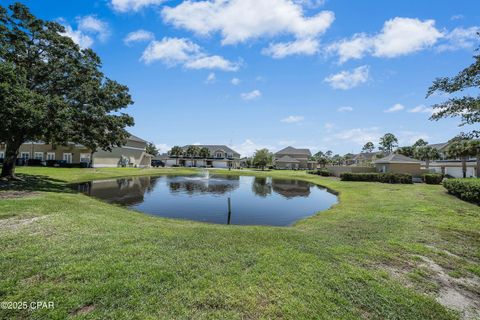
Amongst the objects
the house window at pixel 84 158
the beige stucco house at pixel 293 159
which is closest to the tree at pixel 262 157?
the beige stucco house at pixel 293 159

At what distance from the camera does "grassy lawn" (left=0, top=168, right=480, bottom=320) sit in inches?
183

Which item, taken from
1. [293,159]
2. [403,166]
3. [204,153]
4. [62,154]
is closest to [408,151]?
[403,166]

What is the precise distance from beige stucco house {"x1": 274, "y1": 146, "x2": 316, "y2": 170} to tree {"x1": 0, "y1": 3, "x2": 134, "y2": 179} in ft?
235

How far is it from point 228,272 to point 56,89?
2299 cm

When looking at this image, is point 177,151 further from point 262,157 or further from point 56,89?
point 56,89

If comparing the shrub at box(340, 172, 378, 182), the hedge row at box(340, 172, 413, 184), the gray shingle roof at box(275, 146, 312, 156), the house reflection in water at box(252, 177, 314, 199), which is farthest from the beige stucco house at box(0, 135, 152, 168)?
the gray shingle roof at box(275, 146, 312, 156)

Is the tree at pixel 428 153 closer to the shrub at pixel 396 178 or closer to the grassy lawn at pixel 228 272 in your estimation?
the shrub at pixel 396 178

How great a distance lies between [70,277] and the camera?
5391mm

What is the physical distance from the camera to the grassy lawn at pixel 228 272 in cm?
465

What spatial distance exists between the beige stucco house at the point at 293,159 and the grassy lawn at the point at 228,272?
265 feet

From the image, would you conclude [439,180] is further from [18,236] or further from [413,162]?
[18,236]

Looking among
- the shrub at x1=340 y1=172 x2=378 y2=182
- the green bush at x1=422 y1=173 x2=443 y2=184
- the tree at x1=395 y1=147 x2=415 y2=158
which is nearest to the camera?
the green bush at x1=422 y1=173 x2=443 y2=184

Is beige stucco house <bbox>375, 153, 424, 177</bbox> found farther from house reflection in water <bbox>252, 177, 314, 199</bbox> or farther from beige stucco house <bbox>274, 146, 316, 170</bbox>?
beige stucco house <bbox>274, 146, 316, 170</bbox>

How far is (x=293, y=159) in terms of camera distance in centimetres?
9356
